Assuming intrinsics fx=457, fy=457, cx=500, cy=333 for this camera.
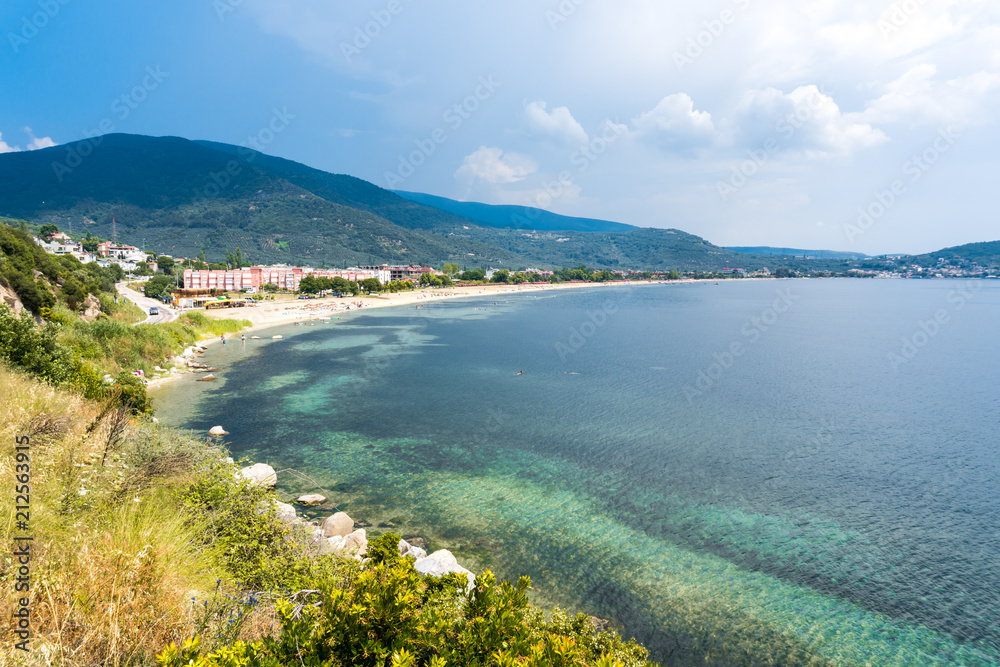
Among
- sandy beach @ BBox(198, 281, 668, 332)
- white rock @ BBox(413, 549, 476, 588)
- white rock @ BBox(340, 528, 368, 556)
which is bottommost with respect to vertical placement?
white rock @ BBox(340, 528, 368, 556)

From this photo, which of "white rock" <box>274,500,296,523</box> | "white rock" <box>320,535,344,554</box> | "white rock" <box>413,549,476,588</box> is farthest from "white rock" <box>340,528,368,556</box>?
"white rock" <box>413,549,476,588</box>

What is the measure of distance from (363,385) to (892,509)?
32.2 metres

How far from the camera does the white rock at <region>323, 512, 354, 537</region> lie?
48.3 ft

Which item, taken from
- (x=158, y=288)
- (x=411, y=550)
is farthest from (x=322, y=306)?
(x=411, y=550)

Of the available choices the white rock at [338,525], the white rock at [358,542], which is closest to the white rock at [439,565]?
the white rock at [358,542]

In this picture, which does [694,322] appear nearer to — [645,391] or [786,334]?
[786,334]

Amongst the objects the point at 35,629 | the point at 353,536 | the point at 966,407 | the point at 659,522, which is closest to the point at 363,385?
the point at 353,536

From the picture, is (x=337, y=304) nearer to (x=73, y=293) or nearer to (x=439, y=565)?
(x=73, y=293)

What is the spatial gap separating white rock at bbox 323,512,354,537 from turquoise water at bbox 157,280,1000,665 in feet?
3.52

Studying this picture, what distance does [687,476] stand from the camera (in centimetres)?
2102

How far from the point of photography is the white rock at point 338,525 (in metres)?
14.7

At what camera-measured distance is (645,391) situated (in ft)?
116

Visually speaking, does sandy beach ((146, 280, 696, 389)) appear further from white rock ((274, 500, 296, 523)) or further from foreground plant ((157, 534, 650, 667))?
foreground plant ((157, 534, 650, 667))

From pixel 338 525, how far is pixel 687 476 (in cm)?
1519
